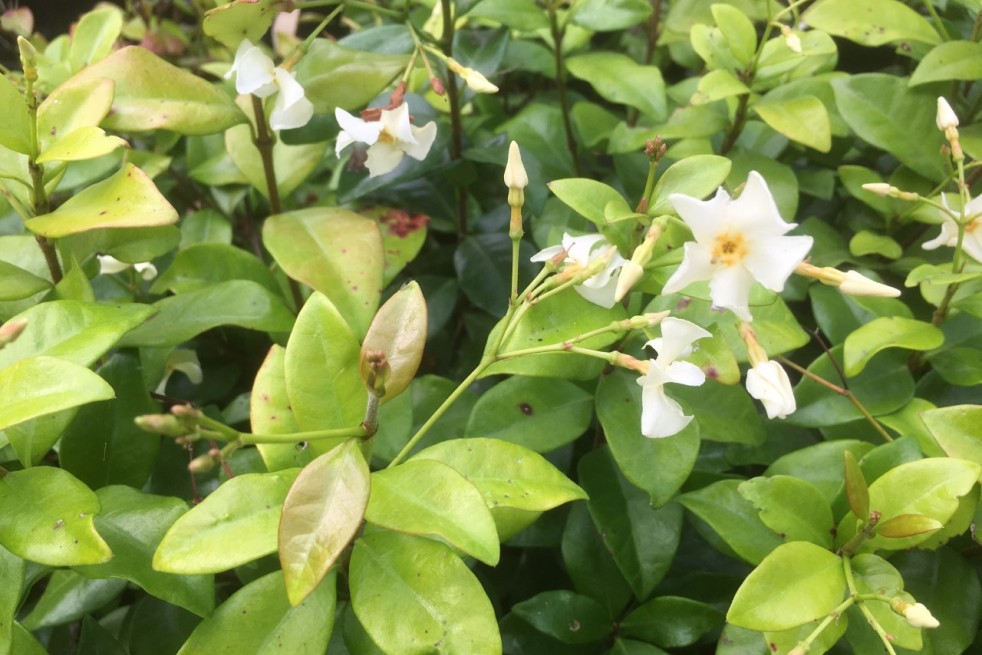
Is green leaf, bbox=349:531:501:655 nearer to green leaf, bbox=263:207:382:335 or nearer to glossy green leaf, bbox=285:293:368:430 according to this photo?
glossy green leaf, bbox=285:293:368:430

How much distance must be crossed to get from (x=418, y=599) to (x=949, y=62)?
2.41 feet

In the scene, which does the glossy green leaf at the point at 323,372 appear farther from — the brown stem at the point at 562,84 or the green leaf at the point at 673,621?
the brown stem at the point at 562,84

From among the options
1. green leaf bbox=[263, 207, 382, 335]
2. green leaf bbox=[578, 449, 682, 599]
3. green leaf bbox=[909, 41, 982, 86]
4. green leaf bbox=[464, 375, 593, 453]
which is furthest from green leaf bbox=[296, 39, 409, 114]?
green leaf bbox=[909, 41, 982, 86]

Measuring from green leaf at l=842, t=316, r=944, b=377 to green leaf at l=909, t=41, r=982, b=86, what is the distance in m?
0.27

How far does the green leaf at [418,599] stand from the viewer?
47 centimetres

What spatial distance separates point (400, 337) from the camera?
518 millimetres

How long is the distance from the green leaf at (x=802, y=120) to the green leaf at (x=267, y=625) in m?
0.61

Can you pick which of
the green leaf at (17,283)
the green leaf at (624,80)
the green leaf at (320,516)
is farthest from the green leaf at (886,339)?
the green leaf at (17,283)

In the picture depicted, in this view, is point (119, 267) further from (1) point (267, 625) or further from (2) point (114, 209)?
(1) point (267, 625)

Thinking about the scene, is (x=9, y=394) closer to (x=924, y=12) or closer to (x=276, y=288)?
(x=276, y=288)

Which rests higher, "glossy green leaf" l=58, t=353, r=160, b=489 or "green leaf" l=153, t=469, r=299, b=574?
"green leaf" l=153, t=469, r=299, b=574

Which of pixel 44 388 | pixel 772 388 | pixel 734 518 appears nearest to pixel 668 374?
pixel 772 388

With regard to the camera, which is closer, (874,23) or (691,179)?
(691,179)

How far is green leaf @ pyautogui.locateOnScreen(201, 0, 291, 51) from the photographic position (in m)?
0.62
